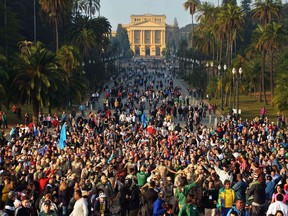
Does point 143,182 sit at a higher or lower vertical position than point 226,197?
lower

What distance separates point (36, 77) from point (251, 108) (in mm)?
22681

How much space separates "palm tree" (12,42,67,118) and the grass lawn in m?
15.1

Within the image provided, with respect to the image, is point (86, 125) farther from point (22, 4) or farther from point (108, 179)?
point (22, 4)

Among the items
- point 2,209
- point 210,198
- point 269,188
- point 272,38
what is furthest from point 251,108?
point 2,209

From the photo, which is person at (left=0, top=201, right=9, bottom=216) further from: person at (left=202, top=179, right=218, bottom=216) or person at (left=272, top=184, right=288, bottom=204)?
person at (left=272, top=184, right=288, bottom=204)

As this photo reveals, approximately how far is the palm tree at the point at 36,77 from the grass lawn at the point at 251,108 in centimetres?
1509

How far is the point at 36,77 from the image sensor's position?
39.7 meters

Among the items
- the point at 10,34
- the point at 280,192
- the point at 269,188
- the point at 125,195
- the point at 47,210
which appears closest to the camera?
the point at 47,210

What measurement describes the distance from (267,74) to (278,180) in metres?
53.4

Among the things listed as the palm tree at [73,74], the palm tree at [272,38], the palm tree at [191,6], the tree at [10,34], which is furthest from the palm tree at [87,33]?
the palm tree at [191,6]

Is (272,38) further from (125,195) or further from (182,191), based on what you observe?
(182,191)

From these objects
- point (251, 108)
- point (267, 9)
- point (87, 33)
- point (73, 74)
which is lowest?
point (251, 108)

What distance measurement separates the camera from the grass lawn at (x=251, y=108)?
4836cm

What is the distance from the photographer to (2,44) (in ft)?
207
